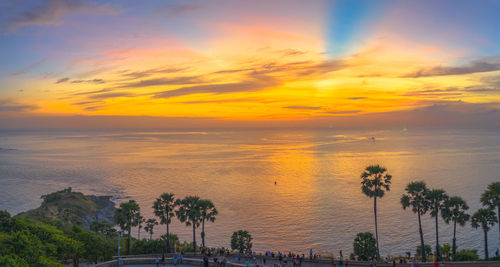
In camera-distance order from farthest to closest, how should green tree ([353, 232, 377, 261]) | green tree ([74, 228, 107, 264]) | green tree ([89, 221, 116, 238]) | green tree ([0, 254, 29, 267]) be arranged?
1. green tree ([89, 221, 116, 238])
2. green tree ([353, 232, 377, 261])
3. green tree ([74, 228, 107, 264])
4. green tree ([0, 254, 29, 267])

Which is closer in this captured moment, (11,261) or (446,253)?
(11,261)

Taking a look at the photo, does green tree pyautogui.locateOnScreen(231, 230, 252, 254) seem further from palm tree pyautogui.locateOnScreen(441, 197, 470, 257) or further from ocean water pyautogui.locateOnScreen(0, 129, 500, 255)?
palm tree pyautogui.locateOnScreen(441, 197, 470, 257)

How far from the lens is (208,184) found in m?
113

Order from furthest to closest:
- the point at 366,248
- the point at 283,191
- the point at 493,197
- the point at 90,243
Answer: the point at 283,191 → the point at 366,248 → the point at 493,197 → the point at 90,243

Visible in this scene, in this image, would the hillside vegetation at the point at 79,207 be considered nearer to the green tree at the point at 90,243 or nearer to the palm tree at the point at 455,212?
the green tree at the point at 90,243

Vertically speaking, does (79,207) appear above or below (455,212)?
below

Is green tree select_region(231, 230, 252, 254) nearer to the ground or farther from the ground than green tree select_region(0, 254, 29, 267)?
nearer to the ground

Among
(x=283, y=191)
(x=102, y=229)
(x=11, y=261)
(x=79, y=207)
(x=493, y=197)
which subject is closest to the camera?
(x=11, y=261)

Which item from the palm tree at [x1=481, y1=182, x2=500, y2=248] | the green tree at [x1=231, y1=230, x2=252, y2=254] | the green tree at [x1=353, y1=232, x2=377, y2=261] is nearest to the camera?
the palm tree at [x1=481, y1=182, x2=500, y2=248]

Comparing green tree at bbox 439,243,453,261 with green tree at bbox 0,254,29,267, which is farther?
green tree at bbox 439,243,453,261

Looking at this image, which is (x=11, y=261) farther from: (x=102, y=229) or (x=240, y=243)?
(x=102, y=229)

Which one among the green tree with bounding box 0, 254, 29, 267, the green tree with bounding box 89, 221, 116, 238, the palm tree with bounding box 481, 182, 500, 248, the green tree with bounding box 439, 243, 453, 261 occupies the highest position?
the palm tree with bounding box 481, 182, 500, 248

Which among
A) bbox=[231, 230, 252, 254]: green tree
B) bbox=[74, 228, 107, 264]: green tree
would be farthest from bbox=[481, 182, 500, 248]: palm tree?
bbox=[74, 228, 107, 264]: green tree

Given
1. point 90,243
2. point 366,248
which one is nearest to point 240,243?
point 366,248
